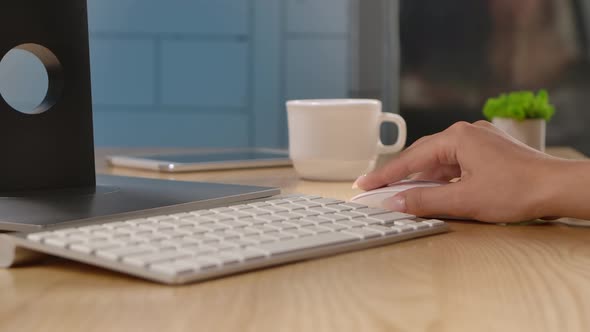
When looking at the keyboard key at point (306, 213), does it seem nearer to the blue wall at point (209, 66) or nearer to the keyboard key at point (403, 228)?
the keyboard key at point (403, 228)

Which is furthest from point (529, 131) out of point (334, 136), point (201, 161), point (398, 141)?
point (201, 161)

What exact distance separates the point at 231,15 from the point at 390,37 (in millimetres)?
620

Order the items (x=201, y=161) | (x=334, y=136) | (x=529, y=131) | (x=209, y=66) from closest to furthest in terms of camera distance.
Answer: (x=334, y=136) < (x=201, y=161) < (x=529, y=131) < (x=209, y=66)

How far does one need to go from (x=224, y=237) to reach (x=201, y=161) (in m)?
0.79

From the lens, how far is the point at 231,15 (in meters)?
3.19

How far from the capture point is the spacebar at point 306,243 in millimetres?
588

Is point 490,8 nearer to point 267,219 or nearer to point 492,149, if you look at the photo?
point 492,149

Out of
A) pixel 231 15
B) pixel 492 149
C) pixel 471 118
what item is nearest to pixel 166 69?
pixel 231 15

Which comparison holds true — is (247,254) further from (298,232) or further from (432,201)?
(432,201)

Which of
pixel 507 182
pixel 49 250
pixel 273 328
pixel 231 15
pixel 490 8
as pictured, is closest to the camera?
pixel 273 328

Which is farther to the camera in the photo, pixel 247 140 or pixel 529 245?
pixel 247 140

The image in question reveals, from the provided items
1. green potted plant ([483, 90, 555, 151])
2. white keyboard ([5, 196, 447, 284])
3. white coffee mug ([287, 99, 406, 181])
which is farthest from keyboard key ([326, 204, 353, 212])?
green potted plant ([483, 90, 555, 151])

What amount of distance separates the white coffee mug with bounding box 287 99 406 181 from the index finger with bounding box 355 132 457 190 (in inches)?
12.2

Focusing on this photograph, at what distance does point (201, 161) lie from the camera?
1385 millimetres
